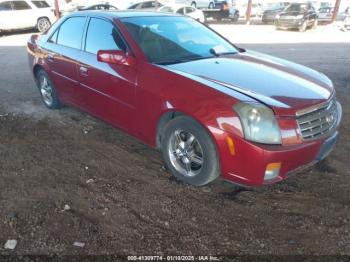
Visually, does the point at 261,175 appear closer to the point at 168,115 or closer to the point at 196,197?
the point at 196,197

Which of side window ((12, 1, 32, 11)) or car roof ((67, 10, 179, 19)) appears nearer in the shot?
car roof ((67, 10, 179, 19))

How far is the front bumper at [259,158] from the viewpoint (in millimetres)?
2971

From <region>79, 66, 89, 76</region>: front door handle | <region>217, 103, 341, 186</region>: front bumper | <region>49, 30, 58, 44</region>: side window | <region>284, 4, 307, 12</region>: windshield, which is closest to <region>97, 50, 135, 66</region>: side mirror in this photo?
<region>79, 66, 89, 76</region>: front door handle

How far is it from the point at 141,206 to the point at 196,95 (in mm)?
1082

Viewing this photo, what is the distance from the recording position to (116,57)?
3.81 meters

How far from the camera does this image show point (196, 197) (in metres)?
3.40

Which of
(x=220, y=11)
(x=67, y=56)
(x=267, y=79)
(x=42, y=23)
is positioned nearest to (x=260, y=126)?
(x=267, y=79)

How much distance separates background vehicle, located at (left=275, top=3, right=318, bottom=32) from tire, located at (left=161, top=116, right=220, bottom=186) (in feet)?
62.0

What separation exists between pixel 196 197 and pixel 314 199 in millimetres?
1064

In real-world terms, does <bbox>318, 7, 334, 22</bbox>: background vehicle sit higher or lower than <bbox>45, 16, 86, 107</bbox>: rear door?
lower

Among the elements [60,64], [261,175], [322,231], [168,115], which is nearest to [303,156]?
[261,175]

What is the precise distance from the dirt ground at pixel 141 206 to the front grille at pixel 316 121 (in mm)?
A: 595

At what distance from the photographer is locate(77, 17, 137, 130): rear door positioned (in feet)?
12.8

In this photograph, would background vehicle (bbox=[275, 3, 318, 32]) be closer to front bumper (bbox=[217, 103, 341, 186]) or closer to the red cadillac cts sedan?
the red cadillac cts sedan
